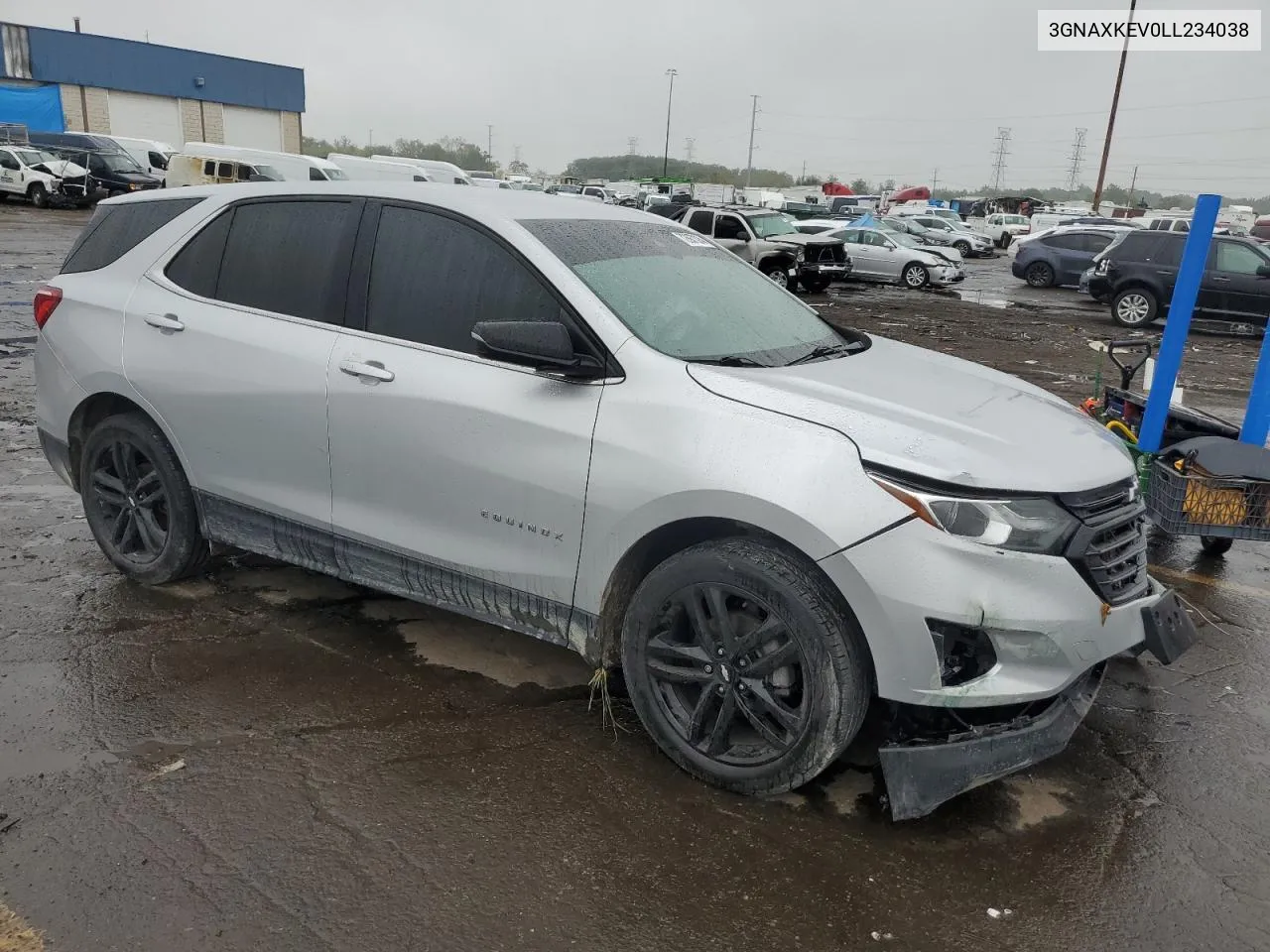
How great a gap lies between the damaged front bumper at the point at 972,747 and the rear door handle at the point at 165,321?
317cm

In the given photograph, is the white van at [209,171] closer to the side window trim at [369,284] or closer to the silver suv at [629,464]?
the silver suv at [629,464]

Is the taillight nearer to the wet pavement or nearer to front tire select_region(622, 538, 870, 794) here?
the wet pavement

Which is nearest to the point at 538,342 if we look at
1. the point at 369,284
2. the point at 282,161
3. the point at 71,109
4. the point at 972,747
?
the point at 369,284

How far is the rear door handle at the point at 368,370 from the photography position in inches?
138

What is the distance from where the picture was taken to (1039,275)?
25359 millimetres

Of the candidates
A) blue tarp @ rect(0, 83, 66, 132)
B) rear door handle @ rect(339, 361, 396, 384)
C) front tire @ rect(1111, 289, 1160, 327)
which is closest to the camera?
rear door handle @ rect(339, 361, 396, 384)

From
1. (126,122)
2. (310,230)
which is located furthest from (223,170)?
(310,230)

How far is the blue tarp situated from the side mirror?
51.5m

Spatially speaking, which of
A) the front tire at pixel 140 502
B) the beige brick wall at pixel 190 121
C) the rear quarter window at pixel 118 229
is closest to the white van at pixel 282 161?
the beige brick wall at pixel 190 121

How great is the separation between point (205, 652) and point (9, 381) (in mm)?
6115

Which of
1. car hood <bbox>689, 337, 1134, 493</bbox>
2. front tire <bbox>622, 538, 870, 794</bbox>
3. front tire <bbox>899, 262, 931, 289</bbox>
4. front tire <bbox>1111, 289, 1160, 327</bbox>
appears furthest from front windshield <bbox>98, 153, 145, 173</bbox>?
front tire <bbox>622, 538, 870, 794</bbox>

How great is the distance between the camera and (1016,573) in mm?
2701

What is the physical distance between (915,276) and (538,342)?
75.1 ft

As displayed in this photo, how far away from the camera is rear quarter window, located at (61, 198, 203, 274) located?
4.34 m
